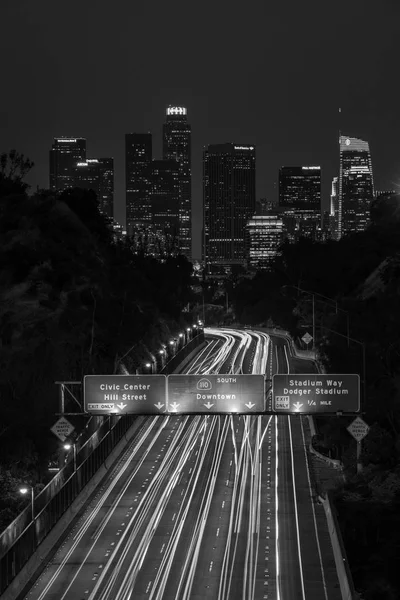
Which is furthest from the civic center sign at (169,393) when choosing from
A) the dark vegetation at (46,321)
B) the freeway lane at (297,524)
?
the dark vegetation at (46,321)

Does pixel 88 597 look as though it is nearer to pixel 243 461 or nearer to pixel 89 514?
pixel 89 514

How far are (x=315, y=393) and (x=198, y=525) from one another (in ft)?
23.1

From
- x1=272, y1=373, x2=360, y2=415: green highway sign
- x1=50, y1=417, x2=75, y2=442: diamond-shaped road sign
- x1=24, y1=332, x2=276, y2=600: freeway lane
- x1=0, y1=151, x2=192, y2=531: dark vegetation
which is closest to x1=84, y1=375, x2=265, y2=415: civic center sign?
x1=272, y1=373, x2=360, y2=415: green highway sign

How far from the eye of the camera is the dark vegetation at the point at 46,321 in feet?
184

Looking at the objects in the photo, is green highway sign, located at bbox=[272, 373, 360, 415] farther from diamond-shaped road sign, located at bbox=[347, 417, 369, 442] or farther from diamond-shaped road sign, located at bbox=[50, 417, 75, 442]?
diamond-shaped road sign, located at bbox=[50, 417, 75, 442]

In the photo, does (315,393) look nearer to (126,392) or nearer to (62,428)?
(126,392)

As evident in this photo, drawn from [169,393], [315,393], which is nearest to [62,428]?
[169,393]

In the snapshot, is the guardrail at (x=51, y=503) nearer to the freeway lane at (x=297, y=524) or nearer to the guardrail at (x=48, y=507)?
the guardrail at (x=48, y=507)

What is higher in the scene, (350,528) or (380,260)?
(380,260)

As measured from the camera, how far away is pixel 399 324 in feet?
223

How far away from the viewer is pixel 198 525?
39.6 meters

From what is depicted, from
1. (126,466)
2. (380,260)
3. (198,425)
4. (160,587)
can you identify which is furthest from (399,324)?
(380,260)

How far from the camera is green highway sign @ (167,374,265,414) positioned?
132 feet

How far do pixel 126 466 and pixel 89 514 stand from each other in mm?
9975
